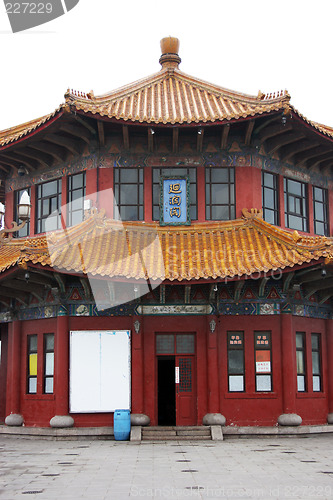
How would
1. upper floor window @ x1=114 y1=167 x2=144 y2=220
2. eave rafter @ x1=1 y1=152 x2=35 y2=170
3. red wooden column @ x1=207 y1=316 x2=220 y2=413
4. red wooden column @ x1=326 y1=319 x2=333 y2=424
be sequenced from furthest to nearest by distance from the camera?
eave rafter @ x1=1 y1=152 x2=35 y2=170 < upper floor window @ x1=114 y1=167 x2=144 y2=220 < red wooden column @ x1=326 y1=319 x2=333 y2=424 < red wooden column @ x1=207 y1=316 x2=220 y2=413

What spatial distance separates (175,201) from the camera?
2109 cm

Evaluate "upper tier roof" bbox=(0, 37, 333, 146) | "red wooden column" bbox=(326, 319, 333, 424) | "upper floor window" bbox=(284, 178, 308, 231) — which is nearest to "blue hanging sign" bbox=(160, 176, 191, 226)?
"upper tier roof" bbox=(0, 37, 333, 146)

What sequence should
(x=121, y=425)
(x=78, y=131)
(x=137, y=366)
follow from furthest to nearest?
(x=78, y=131) → (x=137, y=366) → (x=121, y=425)

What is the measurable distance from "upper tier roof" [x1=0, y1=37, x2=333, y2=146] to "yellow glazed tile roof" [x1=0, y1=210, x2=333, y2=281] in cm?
336

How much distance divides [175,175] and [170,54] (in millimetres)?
7085

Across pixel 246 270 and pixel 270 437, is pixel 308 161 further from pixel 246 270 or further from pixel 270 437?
pixel 270 437

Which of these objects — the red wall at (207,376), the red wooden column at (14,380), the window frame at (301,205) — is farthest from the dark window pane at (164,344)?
the window frame at (301,205)

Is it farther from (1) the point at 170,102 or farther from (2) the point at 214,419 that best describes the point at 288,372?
(1) the point at 170,102

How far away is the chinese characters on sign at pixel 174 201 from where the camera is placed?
21.0 meters

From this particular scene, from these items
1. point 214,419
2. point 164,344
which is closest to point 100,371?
point 164,344

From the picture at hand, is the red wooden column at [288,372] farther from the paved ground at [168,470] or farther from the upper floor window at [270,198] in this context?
the upper floor window at [270,198]

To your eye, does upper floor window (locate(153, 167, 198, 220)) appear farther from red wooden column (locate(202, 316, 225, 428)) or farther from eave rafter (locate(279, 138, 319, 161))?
red wooden column (locate(202, 316, 225, 428))

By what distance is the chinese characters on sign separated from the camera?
826 inches

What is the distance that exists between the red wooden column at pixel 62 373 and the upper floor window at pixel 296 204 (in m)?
8.43
